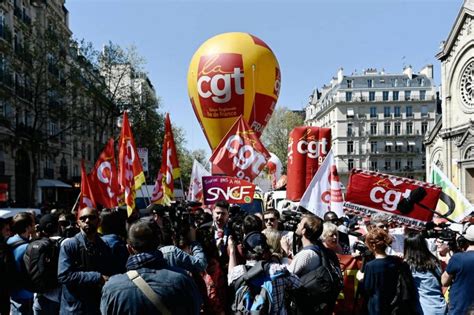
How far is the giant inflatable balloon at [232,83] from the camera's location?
1869 centimetres

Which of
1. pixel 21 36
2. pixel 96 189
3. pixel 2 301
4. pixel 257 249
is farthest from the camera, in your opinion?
pixel 21 36

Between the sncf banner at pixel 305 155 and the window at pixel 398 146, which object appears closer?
the sncf banner at pixel 305 155

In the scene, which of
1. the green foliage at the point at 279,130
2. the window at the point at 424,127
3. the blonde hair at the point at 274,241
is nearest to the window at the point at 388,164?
the window at the point at 424,127

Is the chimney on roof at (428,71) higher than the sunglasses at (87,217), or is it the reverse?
the chimney on roof at (428,71)

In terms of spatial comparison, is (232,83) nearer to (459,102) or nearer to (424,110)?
(459,102)

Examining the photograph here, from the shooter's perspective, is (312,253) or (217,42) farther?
(217,42)

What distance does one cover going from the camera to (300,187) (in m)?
9.91

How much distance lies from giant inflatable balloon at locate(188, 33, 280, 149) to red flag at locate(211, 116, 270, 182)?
5.77 metres

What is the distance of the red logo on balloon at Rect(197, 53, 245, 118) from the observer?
18609 mm

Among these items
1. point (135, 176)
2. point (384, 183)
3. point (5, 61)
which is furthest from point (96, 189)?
point (5, 61)

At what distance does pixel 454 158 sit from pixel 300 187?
130 ft

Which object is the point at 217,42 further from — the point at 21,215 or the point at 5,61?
the point at 5,61

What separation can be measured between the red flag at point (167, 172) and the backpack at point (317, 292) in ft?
22.3

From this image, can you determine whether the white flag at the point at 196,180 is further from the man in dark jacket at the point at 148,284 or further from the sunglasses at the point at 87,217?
the man in dark jacket at the point at 148,284
